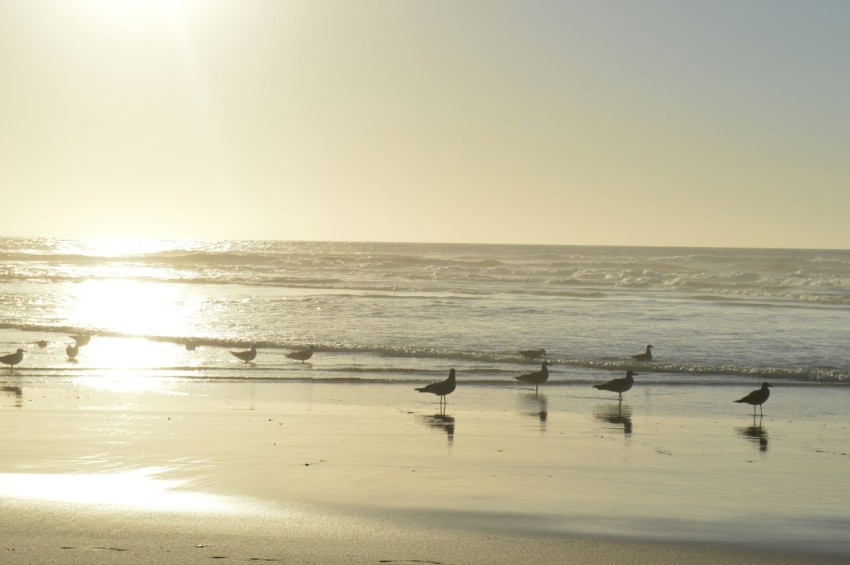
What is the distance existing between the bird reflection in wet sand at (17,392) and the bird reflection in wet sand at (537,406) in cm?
685

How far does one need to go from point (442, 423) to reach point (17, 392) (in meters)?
6.54

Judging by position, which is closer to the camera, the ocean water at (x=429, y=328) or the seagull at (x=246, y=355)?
the ocean water at (x=429, y=328)

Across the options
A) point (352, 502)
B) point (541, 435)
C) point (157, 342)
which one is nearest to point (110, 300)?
point (157, 342)

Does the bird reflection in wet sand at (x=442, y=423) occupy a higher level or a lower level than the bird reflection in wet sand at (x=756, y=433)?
higher

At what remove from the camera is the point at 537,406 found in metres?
12.8

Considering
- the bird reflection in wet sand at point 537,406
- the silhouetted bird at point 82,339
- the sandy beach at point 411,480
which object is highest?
the silhouetted bird at point 82,339

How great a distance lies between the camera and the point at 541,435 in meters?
10.3

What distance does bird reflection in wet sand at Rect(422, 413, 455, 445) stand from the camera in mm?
10461

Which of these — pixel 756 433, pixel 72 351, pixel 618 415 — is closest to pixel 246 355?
pixel 72 351

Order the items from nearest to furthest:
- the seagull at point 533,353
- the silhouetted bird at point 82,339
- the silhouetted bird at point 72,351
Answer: the silhouetted bird at point 72,351 < the seagull at point 533,353 < the silhouetted bird at point 82,339

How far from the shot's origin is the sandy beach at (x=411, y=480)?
593 centimetres

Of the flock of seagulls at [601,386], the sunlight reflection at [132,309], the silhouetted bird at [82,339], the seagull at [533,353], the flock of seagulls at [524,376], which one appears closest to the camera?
the flock of seagulls at [601,386]

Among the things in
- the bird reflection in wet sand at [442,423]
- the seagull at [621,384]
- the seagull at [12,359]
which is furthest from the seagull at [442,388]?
the seagull at [12,359]

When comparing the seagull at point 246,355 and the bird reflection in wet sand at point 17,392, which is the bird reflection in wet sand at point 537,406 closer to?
the seagull at point 246,355
